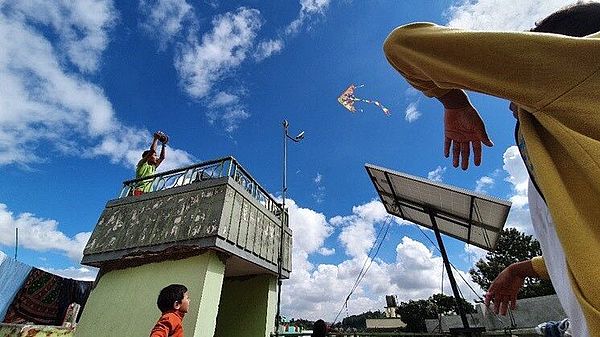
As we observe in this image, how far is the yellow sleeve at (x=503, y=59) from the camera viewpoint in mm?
559

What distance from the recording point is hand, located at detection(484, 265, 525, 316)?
4.40 ft

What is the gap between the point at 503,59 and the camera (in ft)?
2.08

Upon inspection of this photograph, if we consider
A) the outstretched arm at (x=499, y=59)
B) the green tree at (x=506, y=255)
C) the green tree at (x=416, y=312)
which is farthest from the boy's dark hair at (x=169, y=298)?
the green tree at (x=416, y=312)

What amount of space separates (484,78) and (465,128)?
0.55 metres

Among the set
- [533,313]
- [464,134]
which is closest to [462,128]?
[464,134]

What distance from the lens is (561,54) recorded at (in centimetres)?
57

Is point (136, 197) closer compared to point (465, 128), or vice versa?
point (465, 128)

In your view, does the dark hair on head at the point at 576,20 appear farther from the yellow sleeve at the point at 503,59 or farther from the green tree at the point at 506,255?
the green tree at the point at 506,255

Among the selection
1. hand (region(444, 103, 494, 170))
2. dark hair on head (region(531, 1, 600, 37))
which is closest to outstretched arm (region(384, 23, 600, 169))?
dark hair on head (region(531, 1, 600, 37))

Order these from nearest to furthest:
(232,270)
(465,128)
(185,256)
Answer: (465,128) → (185,256) → (232,270)

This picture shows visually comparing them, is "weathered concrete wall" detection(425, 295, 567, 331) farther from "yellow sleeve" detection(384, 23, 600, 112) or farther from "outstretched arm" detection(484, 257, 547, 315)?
"yellow sleeve" detection(384, 23, 600, 112)

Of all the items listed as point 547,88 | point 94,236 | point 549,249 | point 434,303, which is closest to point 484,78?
point 547,88

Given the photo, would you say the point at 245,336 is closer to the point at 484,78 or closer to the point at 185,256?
the point at 185,256

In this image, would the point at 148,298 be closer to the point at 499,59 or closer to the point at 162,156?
the point at 162,156
